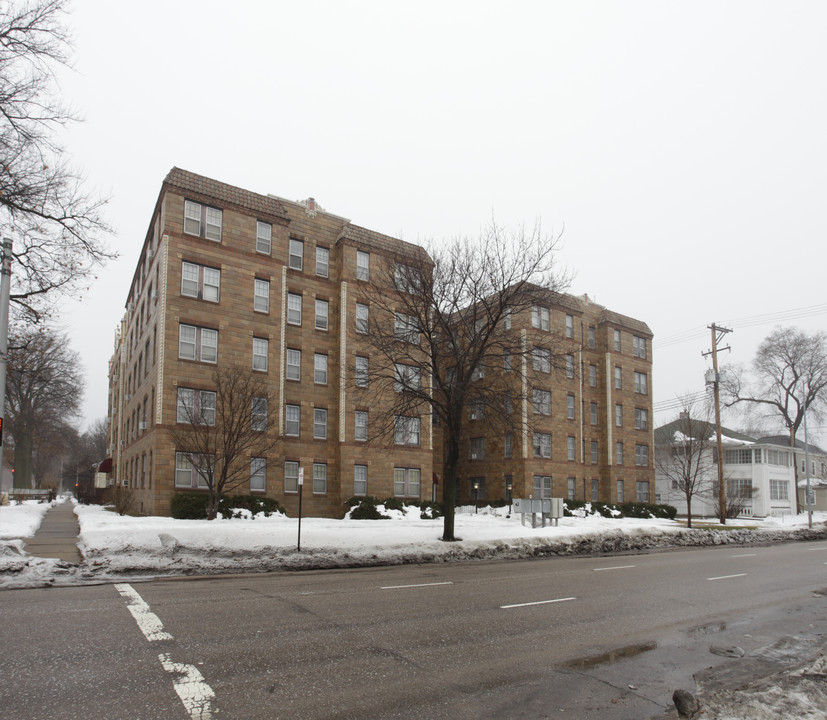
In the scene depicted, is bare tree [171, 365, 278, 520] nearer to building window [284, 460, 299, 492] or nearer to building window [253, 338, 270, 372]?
building window [253, 338, 270, 372]

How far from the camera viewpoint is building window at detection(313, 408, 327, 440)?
33562 mm

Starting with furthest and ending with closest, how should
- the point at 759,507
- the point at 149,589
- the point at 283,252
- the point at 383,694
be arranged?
the point at 759,507 < the point at 283,252 < the point at 149,589 < the point at 383,694

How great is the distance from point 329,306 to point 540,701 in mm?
30625

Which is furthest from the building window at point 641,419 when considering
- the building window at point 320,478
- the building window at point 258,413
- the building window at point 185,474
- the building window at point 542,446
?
the building window at point 185,474

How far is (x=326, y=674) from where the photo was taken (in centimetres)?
607

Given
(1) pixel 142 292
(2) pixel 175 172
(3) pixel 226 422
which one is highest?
(2) pixel 175 172

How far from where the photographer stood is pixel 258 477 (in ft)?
99.8

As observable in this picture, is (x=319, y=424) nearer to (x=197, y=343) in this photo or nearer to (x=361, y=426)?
(x=361, y=426)

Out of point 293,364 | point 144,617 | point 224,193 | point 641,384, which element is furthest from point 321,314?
point 641,384

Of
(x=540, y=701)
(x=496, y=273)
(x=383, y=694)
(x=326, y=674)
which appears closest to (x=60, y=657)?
(x=326, y=674)

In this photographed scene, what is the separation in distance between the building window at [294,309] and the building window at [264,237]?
276 centimetres

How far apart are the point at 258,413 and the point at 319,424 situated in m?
7.33

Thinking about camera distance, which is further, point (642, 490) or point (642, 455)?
point (642, 455)

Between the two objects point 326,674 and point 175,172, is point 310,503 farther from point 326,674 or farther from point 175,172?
point 326,674
